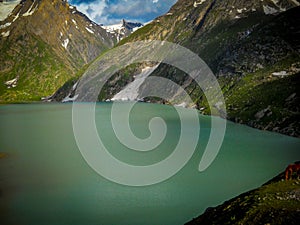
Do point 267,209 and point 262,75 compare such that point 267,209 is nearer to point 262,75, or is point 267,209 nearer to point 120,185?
point 120,185

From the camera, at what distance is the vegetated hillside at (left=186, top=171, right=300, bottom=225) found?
20.6 meters

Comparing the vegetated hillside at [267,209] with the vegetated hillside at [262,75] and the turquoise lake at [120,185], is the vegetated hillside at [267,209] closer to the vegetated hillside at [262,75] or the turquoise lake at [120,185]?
the turquoise lake at [120,185]

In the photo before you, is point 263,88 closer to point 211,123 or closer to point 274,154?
point 211,123

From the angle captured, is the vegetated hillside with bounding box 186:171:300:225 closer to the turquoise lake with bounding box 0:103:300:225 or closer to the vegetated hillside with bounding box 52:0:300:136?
the turquoise lake with bounding box 0:103:300:225

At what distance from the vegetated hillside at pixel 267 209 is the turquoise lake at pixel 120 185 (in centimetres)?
1035

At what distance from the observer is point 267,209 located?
22.4 metres

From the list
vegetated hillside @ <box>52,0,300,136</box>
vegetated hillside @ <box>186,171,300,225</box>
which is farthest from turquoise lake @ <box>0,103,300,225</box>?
vegetated hillside @ <box>52,0,300,136</box>

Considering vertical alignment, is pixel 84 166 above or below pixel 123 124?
below

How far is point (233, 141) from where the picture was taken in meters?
78.2

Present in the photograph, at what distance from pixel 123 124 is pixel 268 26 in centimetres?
10018

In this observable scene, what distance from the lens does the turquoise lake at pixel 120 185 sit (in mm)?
37969

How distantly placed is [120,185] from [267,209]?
1159 inches

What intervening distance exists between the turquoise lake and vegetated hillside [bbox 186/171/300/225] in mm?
10351

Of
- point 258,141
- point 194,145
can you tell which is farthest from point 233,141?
point 194,145
